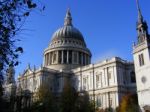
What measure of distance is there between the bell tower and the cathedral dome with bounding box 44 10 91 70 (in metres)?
31.1

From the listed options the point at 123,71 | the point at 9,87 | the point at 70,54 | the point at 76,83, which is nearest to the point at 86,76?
the point at 76,83

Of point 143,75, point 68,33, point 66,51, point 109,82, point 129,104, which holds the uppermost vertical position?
point 68,33

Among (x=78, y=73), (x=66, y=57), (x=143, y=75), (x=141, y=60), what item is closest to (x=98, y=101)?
(x=78, y=73)

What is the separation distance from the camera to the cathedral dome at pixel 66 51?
276ft

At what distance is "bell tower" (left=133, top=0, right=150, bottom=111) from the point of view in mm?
51531

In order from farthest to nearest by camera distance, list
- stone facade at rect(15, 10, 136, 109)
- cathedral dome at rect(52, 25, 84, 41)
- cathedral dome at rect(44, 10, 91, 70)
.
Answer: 1. cathedral dome at rect(52, 25, 84, 41)
2. cathedral dome at rect(44, 10, 91, 70)
3. stone facade at rect(15, 10, 136, 109)

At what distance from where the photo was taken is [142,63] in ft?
176

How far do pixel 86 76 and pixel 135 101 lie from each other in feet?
60.2

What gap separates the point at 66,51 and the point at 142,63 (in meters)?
37.2

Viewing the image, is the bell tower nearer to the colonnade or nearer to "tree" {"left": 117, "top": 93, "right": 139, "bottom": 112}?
"tree" {"left": 117, "top": 93, "right": 139, "bottom": 112}

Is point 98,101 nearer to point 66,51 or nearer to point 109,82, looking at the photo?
point 109,82

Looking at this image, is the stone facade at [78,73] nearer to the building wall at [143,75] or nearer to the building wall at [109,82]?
the building wall at [109,82]

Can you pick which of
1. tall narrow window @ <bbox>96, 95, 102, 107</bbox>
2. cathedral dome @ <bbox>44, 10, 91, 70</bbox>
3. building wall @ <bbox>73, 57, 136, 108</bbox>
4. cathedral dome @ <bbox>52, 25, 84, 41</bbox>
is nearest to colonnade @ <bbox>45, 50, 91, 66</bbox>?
cathedral dome @ <bbox>44, 10, 91, 70</bbox>

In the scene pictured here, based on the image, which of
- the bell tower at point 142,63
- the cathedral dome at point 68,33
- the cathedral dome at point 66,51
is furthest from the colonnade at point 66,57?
the bell tower at point 142,63
